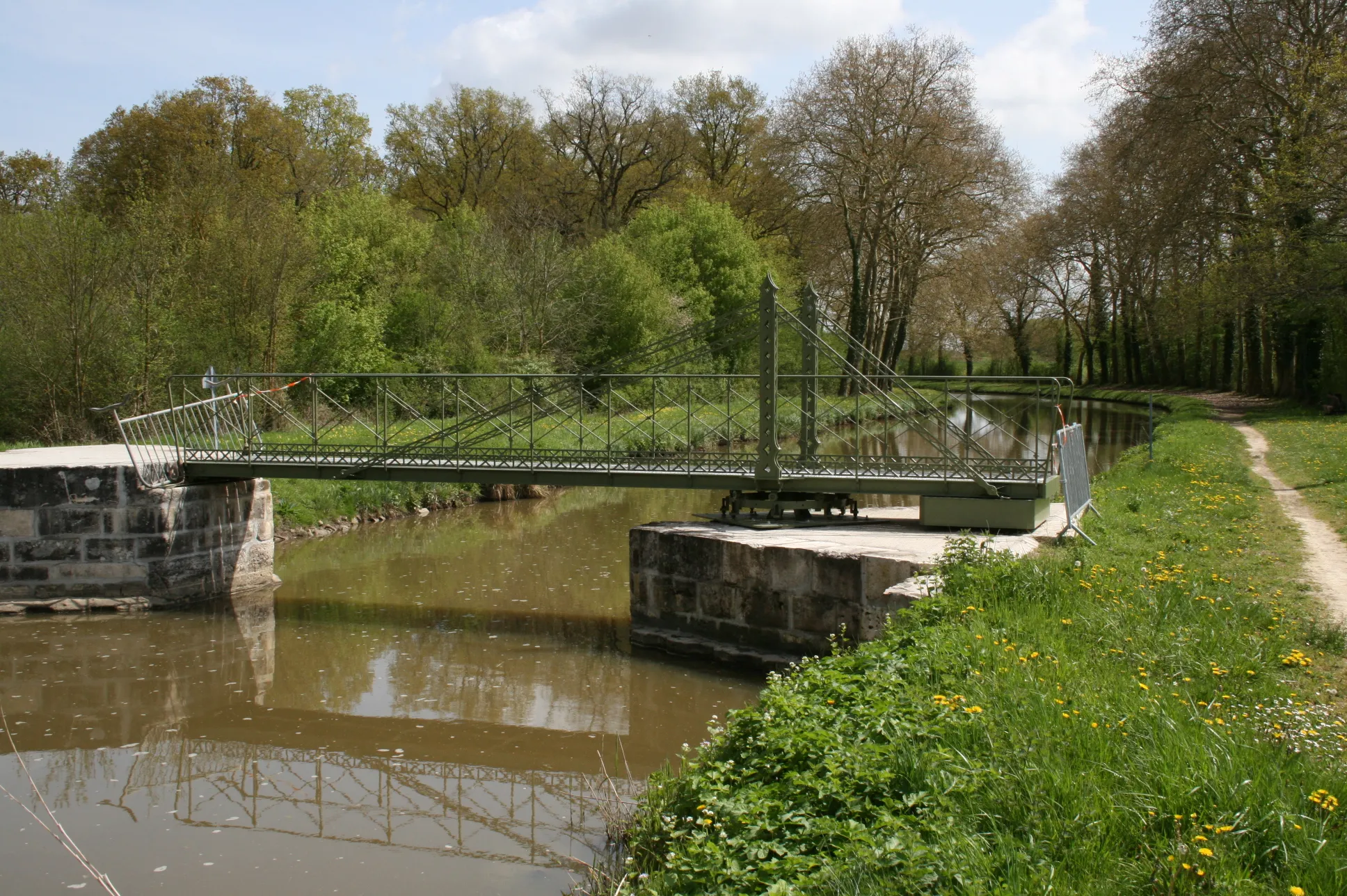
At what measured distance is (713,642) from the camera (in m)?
11.0

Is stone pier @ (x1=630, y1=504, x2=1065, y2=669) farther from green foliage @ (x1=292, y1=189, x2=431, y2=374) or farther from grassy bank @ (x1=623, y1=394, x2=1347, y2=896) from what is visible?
green foliage @ (x1=292, y1=189, x2=431, y2=374)

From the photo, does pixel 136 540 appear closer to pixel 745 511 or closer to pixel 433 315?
pixel 745 511

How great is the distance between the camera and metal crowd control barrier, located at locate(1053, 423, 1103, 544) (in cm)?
1051

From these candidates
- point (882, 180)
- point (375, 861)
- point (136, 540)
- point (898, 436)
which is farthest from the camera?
point (898, 436)

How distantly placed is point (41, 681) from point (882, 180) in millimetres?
27484

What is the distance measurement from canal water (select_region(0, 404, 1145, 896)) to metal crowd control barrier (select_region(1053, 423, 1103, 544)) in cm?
372

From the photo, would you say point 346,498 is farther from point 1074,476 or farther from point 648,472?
point 1074,476

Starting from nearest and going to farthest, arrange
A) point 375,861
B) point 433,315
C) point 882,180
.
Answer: point 375,861 < point 433,315 < point 882,180

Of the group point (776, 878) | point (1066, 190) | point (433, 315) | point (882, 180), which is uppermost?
point (1066, 190)

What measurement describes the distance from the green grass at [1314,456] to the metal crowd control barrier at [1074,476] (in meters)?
2.43

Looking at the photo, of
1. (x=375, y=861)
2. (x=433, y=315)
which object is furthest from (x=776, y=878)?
(x=433, y=315)

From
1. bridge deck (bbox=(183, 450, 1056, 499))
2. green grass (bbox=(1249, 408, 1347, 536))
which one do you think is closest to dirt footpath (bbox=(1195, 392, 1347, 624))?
green grass (bbox=(1249, 408, 1347, 536))

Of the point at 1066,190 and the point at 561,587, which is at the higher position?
the point at 1066,190

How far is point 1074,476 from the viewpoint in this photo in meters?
11.2
